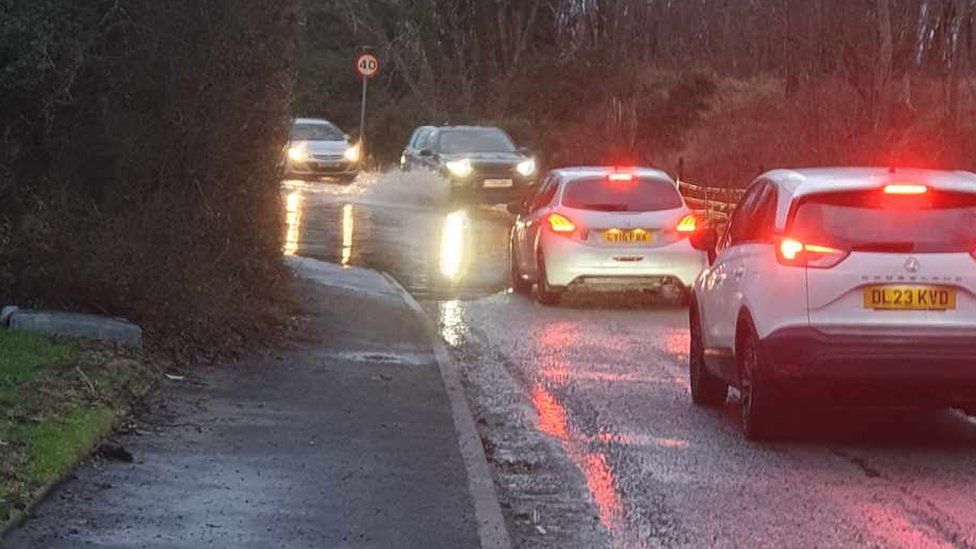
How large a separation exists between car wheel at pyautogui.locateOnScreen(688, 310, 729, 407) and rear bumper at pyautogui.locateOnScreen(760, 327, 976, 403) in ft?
6.00

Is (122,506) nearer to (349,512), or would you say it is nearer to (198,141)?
(349,512)

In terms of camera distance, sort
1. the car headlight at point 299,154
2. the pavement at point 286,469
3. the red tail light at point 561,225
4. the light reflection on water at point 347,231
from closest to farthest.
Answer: the pavement at point 286,469
the red tail light at point 561,225
the light reflection on water at point 347,231
the car headlight at point 299,154

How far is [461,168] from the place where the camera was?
128ft

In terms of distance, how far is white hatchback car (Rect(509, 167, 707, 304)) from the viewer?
2009 cm

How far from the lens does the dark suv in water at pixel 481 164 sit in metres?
38.9

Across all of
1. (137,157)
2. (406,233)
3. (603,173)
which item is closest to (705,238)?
(137,157)

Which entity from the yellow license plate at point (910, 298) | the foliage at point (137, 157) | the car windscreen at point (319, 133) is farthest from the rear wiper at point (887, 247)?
the car windscreen at point (319, 133)

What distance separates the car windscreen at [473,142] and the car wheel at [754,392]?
1123 inches

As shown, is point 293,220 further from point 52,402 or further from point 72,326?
point 52,402

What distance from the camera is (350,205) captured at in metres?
38.6

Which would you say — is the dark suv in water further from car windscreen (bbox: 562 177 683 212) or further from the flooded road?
the flooded road

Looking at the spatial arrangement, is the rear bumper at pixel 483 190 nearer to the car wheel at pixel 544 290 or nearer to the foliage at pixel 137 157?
the car wheel at pixel 544 290

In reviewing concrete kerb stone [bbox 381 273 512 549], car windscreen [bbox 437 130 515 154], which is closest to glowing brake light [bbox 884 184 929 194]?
concrete kerb stone [bbox 381 273 512 549]

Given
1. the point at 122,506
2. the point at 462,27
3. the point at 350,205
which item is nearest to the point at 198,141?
the point at 122,506
